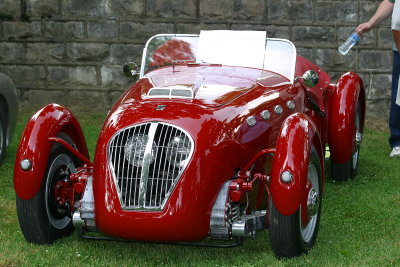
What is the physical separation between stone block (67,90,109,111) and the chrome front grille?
5890 mm

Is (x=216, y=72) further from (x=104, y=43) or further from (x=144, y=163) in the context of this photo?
(x=104, y=43)

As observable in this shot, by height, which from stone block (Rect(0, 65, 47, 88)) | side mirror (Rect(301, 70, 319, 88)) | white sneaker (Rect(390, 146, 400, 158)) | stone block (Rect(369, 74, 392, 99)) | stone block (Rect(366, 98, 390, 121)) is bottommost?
white sneaker (Rect(390, 146, 400, 158))

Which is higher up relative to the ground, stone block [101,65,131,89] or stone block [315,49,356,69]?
stone block [315,49,356,69]

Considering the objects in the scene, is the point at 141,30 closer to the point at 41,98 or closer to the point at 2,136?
the point at 41,98

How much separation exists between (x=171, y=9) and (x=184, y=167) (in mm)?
5909

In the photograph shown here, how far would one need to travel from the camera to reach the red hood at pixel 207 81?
209 inches

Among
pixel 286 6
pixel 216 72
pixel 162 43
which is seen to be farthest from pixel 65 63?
pixel 216 72

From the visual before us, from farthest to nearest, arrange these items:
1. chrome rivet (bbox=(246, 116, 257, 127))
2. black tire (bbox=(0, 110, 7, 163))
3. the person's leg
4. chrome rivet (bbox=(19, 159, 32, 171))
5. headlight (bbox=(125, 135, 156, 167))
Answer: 1. the person's leg
2. black tire (bbox=(0, 110, 7, 163))
3. chrome rivet (bbox=(246, 116, 257, 127))
4. chrome rivet (bbox=(19, 159, 32, 171))
5. headlight (bbox=(125, 135, 156, 167))

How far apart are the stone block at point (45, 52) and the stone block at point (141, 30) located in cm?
87

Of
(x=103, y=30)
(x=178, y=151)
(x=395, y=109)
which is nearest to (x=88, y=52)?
(x=103, y=30)

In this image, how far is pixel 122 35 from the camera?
10.5 meters

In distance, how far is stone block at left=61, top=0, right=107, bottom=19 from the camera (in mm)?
10516

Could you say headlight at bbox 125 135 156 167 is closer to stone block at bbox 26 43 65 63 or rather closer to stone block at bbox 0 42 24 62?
stone block at bbox 26 43 65 63

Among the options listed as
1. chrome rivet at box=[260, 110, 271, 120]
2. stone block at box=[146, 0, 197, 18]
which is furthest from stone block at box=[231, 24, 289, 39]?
chrome rivet at box=[260, 110, 271, 120]
